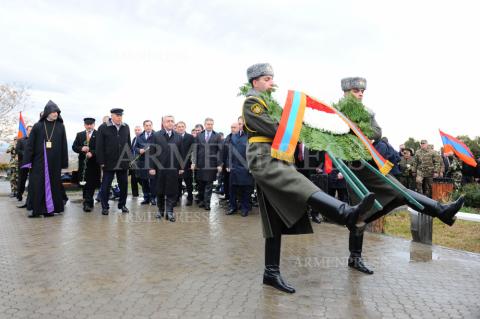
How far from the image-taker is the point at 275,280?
4.50 metres

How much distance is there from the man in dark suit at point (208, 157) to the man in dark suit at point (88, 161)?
8.11ft

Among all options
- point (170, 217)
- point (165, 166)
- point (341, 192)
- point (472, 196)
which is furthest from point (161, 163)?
point (472, 196)

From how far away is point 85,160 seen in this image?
433 inches

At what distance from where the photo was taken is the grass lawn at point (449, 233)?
7652mm

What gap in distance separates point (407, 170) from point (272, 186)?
1226 cm

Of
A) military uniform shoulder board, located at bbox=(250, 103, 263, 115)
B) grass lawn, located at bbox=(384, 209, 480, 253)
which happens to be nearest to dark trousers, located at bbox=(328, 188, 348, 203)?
grass lawn, located at bbox=(384, 209, 480, 253)

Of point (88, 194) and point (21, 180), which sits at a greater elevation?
point (21, 180)

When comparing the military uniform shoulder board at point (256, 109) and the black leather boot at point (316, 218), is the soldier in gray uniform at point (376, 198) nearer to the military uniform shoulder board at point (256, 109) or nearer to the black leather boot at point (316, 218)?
the military uniform shoulder board at point (256, 109)

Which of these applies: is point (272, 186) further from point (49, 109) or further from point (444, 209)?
point (49, 109)

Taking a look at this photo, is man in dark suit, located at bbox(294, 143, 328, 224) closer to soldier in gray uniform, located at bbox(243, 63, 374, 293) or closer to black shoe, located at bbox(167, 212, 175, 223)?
soldier in gray uniform, located at bbox(243, 63, 374, 293)

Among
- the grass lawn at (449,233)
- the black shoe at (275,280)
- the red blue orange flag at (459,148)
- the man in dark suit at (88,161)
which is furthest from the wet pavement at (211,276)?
the red blue orange flag at (459,148)

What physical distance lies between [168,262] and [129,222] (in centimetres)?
361

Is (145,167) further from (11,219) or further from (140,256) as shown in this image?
(140,256)

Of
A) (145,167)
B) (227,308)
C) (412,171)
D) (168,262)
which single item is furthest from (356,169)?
(412,171)
